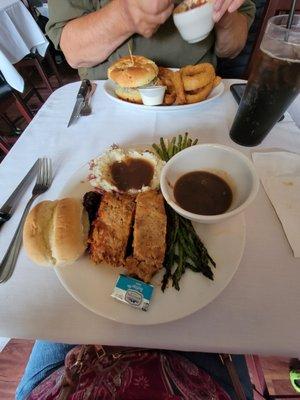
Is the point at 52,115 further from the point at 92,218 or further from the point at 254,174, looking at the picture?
the point at 254,174

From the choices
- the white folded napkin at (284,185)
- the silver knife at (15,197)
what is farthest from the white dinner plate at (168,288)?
the silver knife at (15,197)

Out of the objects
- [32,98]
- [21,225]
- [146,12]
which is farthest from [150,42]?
[32,98]

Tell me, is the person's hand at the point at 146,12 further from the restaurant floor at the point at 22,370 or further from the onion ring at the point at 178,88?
the restaurant floor at the point at 22,370

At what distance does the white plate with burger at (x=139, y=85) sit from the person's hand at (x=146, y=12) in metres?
0.15

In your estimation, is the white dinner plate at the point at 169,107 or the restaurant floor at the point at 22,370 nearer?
the white dinner plate at the point at 169,107

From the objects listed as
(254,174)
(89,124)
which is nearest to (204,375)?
(254,174)

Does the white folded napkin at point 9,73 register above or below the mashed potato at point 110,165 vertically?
above

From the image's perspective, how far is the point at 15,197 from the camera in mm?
832

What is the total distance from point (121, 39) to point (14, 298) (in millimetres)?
1184

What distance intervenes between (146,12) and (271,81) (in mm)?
625

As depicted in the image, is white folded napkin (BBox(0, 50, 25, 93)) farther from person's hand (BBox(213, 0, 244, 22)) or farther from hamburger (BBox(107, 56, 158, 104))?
person's hand (BBox(213, 0, 244, 22))

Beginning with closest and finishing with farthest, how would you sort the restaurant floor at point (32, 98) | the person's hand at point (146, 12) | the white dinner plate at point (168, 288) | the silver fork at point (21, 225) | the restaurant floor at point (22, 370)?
1. the white dinner plate at point (168, 288)
2. the silver fork at point (21, 225)
3. the person's hand at point (146, 12)
4. the restaurant floor at point (22, 370)
5. the restaurant floor at point (32, 98)

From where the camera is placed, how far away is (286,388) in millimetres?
1210

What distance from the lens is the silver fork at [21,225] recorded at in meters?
0.68
